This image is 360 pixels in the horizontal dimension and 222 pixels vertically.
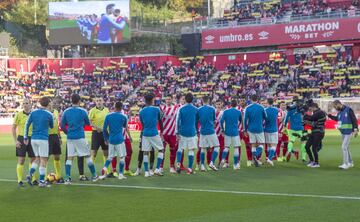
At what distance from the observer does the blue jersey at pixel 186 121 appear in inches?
788

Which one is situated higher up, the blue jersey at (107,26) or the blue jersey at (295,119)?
the blue jersey at (107,26)

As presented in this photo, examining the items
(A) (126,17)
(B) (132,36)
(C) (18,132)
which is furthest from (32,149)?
(B) (132,36)

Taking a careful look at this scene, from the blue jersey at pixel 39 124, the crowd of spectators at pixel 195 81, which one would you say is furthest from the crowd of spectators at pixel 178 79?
the blue jersey at pixel 39 124

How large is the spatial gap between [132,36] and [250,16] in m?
12.1

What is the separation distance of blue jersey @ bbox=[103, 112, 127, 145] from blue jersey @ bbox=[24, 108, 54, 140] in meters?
1.82

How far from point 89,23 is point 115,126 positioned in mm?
48351

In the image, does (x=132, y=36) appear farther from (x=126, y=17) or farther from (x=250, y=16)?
(x=250, y=16)

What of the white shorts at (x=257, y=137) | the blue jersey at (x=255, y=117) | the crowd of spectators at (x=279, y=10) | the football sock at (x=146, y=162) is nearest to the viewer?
the football sock at (x=146, y=162)

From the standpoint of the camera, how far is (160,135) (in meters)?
19.8

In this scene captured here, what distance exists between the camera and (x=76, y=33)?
217 ft

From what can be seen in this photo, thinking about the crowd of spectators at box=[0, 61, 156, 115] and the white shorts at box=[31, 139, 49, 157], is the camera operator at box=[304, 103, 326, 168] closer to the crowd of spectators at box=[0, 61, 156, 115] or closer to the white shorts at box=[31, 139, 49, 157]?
the white shorts at box=[31, 139, 49, 157]

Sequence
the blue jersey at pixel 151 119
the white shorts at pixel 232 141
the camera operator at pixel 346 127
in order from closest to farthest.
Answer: the blue jersey at pixel 151 119, the camera operator at pixel 346 127, the white shorts at pixel 232 141

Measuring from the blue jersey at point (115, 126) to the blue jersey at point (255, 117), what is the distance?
14.8 feet

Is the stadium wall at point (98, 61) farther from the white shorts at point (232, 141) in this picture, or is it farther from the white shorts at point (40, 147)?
the white shorts at point (40, 147)
